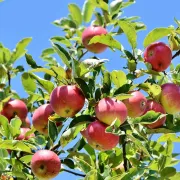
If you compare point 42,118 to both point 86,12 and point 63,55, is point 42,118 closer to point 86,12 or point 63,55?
point 63,55

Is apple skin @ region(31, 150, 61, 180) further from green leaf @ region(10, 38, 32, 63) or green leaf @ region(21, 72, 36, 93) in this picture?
green leaf @ region(10, 38, 32, 63)

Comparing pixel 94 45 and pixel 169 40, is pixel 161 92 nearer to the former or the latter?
pixel 169 40

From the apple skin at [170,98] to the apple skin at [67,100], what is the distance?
0.44 meters

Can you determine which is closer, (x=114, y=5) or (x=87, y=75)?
(x=87, y=75)

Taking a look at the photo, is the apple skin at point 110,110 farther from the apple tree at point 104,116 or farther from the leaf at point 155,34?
the leaf at point 155,34

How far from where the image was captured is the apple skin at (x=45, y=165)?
228cm

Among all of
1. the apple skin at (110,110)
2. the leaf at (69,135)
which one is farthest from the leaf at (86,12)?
the apple skin at (110,110)

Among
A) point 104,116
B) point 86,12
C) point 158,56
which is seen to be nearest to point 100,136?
point 104,116

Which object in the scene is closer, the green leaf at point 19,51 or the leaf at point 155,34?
the leaf at point 155,34

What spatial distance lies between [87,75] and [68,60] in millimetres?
118

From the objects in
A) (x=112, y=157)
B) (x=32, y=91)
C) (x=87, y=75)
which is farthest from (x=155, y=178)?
(x=32, y=91)

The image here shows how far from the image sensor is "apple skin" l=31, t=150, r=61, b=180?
2283 mm

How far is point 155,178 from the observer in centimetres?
235

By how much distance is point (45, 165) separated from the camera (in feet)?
7.48
